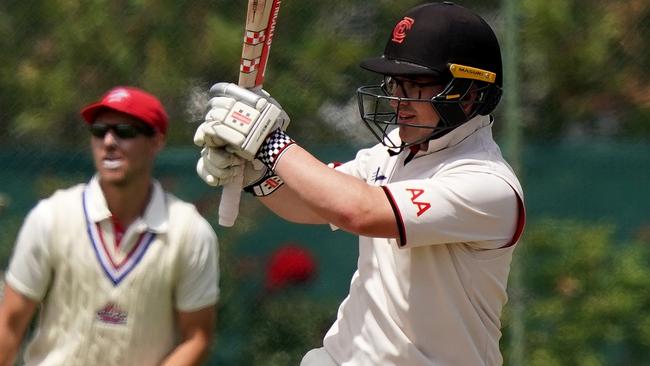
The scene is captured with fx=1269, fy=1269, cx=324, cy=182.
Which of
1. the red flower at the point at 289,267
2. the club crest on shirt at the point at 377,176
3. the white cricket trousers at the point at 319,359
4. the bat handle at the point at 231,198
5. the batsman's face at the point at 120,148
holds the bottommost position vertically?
the red flower at the point at 289,267

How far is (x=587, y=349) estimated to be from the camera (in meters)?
6.53

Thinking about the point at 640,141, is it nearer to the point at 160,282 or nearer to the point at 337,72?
the point at 337,72

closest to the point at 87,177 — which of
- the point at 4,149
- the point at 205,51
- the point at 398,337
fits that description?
the point at 4,149

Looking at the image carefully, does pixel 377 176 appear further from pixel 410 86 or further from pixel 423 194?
pixel 423 194

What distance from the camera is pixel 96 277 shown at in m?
4.52

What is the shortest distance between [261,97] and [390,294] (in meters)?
0.68

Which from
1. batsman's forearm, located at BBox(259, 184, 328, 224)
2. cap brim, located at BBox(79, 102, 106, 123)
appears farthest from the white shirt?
cap brim, located at BBox(79, 102, 106, 123)

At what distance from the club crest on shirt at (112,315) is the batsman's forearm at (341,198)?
126cm

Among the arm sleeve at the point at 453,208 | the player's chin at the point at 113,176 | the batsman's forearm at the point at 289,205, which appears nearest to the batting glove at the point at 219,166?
the batsman's forearm at the point at 289,205

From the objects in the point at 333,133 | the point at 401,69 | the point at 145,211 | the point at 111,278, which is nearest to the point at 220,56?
the point at 333,133

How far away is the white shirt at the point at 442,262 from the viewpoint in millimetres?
3543

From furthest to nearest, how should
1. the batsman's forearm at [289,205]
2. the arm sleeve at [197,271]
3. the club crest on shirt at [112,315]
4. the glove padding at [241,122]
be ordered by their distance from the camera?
the arm sleeve at [197,271]
the club crest on shirt at [112,315]
the batsman's forearm at [289,205]
the glove padding at [241,122]

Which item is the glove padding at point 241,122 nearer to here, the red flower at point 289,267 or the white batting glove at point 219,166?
the white batting glove at point 219,166

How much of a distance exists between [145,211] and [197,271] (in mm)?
290
